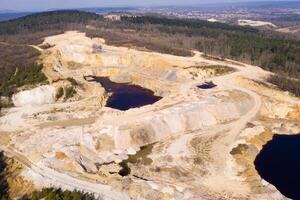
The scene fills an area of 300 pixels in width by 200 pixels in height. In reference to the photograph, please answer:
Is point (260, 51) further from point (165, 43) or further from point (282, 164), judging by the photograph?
point (282, 164)

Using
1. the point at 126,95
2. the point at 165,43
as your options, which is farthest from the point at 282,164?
the point at 165,43

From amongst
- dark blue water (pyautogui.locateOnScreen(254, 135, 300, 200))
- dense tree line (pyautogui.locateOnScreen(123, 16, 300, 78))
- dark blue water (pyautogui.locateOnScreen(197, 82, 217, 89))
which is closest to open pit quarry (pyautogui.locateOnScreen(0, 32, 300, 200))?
dark blue water (pyautogui.locateOnScreen(197, 82, 217, 89))

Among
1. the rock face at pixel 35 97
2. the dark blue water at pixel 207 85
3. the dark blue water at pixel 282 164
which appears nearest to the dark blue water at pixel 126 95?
the dark blue water at pixel 207 85

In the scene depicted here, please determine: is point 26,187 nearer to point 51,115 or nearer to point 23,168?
point 23,168

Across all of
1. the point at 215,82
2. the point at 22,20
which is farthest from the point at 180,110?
the point at 22,20

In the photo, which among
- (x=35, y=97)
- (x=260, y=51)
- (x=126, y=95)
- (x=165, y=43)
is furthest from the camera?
(x=165, y=43)

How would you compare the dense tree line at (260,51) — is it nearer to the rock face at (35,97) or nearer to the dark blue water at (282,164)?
the dark blue water at (282,164)

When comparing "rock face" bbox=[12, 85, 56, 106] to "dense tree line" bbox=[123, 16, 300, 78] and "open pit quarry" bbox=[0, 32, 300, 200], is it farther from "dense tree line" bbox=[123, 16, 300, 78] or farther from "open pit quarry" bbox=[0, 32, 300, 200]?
"dense tree line" bbox=[123, 16, 300, 78]
